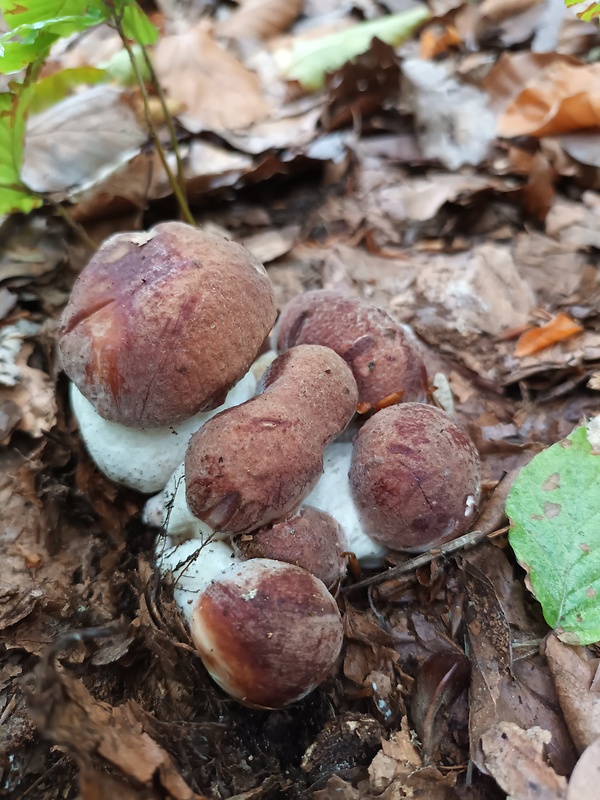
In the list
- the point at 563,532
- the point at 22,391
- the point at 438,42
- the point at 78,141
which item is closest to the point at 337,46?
the point at 438,42

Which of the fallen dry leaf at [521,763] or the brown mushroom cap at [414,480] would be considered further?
the brown mushroom cap at [414,480]

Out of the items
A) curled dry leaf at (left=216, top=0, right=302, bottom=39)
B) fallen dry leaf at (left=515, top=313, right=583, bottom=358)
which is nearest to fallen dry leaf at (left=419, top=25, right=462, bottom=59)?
curled dry leaf at (left=216, top=0, right=302, bottom=39)

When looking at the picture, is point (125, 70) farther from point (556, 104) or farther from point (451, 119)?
point (556, 104)

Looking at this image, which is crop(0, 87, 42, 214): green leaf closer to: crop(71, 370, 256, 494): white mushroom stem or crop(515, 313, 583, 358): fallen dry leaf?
crop(71, 370, 256, 494): white mushroom stem

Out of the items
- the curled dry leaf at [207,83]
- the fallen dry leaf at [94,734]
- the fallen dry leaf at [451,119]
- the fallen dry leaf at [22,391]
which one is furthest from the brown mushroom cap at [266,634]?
the curled dry leaf at [207,83]

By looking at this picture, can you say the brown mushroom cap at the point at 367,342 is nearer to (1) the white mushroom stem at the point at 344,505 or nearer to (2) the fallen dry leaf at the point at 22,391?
(1) the white mushroom stem at the point at 344,505
